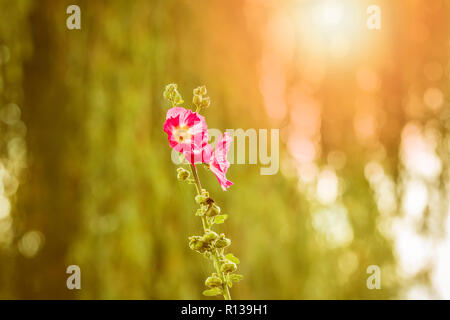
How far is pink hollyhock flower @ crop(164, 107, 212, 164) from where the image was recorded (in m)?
0.52

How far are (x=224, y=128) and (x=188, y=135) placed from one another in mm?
1225

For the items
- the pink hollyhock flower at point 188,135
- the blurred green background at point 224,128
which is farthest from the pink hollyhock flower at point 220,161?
the blurred green background at point 224,128

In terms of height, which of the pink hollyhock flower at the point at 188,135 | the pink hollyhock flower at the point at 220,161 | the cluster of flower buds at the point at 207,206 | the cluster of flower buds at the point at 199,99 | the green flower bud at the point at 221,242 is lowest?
the green flower bud at the point at 221,242

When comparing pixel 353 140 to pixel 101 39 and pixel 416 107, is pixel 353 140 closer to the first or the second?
pixel 416 107

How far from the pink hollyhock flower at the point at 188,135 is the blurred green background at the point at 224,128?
1069 mm

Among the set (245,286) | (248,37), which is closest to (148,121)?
(248,37)

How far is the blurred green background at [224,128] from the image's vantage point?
162cm

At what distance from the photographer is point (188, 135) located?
53 centimetres

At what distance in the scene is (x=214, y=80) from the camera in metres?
1.77

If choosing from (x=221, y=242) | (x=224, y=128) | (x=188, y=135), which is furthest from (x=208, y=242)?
(x=224, y=128)

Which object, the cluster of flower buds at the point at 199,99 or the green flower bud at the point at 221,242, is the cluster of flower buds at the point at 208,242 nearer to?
the green flower bud at the point at 221,242

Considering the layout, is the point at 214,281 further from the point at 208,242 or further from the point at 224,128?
the point at 224,128

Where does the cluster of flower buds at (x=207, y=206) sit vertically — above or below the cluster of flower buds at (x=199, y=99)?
below
